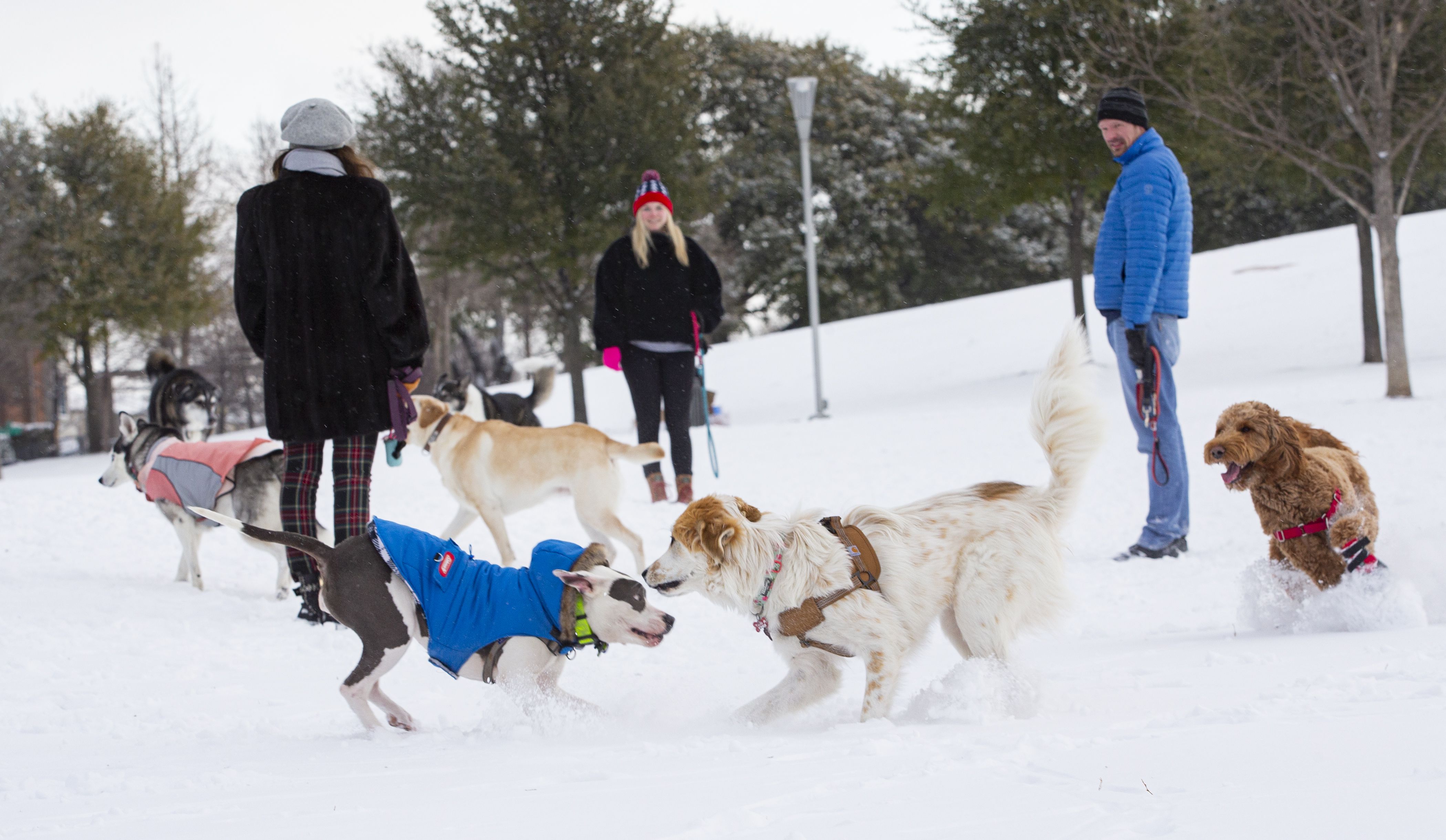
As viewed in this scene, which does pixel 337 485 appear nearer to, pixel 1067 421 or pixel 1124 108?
pixel 1067 421

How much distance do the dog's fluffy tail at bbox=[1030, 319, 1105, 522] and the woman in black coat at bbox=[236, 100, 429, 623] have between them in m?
2.48

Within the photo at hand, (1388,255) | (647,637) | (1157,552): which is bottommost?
(1157,552)

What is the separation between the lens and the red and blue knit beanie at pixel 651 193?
6.83m

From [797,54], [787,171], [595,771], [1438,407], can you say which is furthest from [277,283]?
[797,54]

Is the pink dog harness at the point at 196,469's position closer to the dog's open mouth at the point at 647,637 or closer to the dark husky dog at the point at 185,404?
the dark husky dog at the point at 185,404

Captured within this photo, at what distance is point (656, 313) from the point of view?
22.7 ft

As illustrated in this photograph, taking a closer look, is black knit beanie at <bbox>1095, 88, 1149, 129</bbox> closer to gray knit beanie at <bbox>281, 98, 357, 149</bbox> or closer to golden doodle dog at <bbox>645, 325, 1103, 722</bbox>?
golden doodle dog at <bbox>645, 325, 1103, 722</bbox>

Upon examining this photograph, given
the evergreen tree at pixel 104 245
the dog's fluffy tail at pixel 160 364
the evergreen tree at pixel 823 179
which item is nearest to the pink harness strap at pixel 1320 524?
the dog's fluffy tail at pixel 160 364

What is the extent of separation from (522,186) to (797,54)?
1855cm

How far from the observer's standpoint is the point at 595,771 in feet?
7.74

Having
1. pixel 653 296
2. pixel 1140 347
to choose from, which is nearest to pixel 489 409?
pixel 653 296

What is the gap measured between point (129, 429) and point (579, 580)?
409cm

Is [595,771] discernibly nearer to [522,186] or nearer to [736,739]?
[736,739]

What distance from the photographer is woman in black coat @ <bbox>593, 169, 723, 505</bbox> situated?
6930 mm
